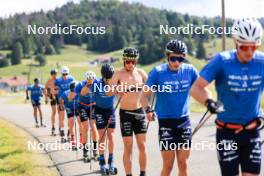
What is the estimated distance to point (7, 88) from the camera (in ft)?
476

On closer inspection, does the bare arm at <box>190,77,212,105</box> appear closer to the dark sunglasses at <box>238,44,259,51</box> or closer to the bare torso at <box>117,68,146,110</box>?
the dark sunglasses at <box>238,44,259,51</box>

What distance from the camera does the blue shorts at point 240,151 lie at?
498 cm

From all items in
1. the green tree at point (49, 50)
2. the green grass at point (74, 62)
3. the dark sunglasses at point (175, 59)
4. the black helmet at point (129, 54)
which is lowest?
the green grass at point (74, 62)

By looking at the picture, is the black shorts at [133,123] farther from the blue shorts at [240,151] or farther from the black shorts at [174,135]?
the blue shorts at [240,151]

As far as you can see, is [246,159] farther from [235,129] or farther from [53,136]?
[53,136]

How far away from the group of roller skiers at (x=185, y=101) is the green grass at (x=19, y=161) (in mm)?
1193

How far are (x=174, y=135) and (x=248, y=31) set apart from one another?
249 cm

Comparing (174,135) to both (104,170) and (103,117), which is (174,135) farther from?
(103,117)

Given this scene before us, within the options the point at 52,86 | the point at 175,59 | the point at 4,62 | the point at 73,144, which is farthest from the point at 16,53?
the point at 175,59

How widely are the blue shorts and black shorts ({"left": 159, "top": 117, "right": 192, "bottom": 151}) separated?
1755 millimetres

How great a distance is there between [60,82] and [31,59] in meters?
155

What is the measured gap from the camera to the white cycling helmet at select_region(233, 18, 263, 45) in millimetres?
4691

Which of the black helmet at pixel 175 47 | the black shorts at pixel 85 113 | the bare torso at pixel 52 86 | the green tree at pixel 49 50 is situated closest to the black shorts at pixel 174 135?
the black helmet at pixel 175 47

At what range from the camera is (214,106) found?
466cm
